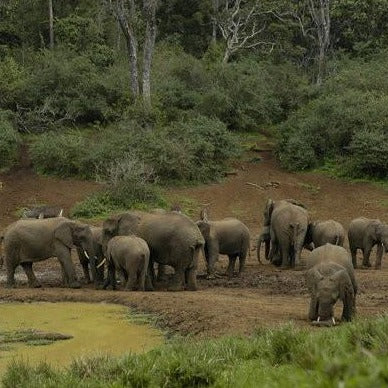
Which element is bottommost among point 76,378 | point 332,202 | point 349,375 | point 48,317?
point 332,202

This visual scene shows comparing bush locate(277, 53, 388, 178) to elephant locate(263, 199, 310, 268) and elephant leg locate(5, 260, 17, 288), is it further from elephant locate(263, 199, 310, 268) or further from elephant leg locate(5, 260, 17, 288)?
elephant leg locate(5, 260, 17, 288)

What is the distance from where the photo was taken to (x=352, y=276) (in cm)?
1295

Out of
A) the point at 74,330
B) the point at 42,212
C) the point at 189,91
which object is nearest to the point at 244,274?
the point at 74,330

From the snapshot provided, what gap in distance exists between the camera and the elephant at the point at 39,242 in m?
17.8

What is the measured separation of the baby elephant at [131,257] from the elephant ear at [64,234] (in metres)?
1.42

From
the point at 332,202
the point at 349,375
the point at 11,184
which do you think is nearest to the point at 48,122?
the point at 11,184

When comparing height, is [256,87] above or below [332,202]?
above

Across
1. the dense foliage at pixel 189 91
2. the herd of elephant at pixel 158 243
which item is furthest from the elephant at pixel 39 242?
the dense foliage at pixel 189 91

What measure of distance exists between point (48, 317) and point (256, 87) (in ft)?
93.4

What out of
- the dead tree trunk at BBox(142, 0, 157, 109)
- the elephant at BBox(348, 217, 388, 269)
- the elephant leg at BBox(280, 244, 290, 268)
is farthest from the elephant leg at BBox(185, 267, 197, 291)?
the dead tree trunk at BBox(142, 0, 157, 109)

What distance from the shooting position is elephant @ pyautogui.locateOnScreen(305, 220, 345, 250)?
1988cm

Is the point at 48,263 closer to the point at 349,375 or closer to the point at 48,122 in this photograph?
the point at 48,122

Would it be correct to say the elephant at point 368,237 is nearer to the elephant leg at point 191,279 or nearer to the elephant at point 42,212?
the elephant leg at point 191,279

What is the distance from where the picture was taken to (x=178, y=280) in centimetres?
1692
